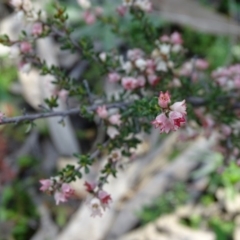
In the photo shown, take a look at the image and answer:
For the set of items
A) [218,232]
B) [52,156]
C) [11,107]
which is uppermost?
[11,107]

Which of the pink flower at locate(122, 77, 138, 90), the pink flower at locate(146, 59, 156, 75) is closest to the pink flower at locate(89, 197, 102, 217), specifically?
the pink flower at locate(122, 77, 138, 90)

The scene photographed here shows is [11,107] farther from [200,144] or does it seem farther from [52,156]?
[200,144]

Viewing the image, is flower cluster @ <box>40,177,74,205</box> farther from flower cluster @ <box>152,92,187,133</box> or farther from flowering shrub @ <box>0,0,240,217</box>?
flower cluster @ <box>152,92,187,133</box>

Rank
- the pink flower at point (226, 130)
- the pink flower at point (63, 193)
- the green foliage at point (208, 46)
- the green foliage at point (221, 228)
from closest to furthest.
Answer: the pink flower at point (63, 193) < the pink flower at point (226, 130) < the green foliage at point (221, 228) < the green foliage at point (208, 46)

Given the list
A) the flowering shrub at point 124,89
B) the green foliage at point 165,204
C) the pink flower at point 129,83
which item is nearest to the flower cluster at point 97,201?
the flowering shrub at point 124,89

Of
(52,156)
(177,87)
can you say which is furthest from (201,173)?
(177,87)

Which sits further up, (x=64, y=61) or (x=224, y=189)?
(x=64, y=61)

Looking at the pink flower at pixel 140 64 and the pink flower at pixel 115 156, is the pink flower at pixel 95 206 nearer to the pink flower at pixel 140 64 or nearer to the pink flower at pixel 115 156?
the pink flower at pixel 115 156

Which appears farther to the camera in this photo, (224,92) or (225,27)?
(225,27)
